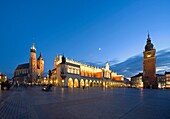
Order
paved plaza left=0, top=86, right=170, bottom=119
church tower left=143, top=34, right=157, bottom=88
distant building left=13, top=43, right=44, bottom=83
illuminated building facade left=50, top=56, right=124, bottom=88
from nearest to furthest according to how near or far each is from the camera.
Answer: paved plaza left=0, top=86, right=170, bottom=119, illuminated building facade left=50, top=56, right=124, bottom=88, church tower left=143, top=34, right=157, bottom=88, distant building left=13, top=43, right=44, bottom=83

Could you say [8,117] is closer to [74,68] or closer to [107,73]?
[74,68]

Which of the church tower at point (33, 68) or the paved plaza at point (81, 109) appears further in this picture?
the church tower at point (33, 68)

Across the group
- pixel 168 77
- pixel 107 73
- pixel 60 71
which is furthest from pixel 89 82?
pixel 168 77

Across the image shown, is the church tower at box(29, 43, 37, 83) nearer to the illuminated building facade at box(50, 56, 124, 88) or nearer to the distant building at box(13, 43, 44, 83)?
the distant building at box(13, 43, 44, 83)

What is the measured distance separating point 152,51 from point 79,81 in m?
58.2

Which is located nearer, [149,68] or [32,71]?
[149,68]

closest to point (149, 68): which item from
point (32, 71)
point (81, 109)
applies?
point (81, 109)

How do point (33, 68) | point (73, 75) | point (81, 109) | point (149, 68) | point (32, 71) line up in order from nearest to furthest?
1. point (81, 109)
2. point (73, 75)
3. point (149, 68)
4. point (32, 71)
5. point (33, 68)

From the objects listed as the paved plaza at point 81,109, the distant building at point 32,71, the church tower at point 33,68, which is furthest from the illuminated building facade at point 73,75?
the paved plaza at point 81,109

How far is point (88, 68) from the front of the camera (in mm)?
117125

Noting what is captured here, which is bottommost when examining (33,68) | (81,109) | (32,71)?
(81,109)

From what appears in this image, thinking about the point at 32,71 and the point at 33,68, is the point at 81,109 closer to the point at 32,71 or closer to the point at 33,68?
the point at 32,71

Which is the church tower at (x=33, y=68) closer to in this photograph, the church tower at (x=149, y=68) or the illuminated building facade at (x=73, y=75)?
the illuminated building facade at (x=73, y=75)

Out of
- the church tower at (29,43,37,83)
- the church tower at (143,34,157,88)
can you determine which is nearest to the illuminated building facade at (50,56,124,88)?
the church tower at (143,34,157,88)
